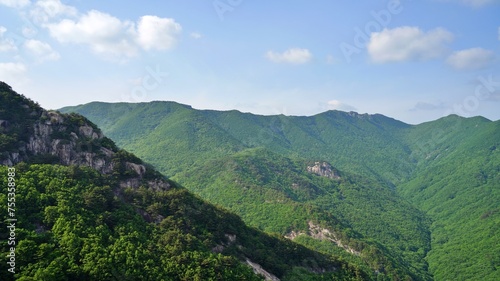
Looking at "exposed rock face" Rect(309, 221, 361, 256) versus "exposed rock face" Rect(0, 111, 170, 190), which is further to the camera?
"exposed rock face" Rect(309, 221, 361, 256)

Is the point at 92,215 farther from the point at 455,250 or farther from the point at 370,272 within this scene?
the point at 455,250

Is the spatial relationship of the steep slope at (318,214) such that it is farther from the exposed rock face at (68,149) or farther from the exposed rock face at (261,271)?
the exposed rock face at (68,149)

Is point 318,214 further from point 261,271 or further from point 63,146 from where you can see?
point 63,146

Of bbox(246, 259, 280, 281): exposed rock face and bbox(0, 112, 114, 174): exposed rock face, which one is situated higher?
bbox(0, 112, 114, 174): exposed rock face

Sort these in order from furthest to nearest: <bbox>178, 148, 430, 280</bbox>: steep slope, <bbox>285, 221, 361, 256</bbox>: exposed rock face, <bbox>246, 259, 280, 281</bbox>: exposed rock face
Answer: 1. <bbox>285, 221, 361, 256</bbox>: exposed rock face
2. <bbox>178, 148, 430, 280</bbox>: steep slope
3. <bbox>246, 259, 280, 281</bbox>: exposed rock face

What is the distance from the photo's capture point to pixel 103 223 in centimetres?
4675

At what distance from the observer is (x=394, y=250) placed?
458 ft

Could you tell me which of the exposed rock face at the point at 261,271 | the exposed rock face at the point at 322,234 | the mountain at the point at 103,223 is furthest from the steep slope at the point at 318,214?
the exposed rock face at the point at 261,271

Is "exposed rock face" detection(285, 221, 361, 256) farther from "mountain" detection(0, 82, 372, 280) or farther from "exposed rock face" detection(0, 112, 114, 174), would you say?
"exposed rock face" detection(0, 112, 114, 174)

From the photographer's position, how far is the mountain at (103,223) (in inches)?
1528

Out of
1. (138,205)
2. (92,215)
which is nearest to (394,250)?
(138,205)

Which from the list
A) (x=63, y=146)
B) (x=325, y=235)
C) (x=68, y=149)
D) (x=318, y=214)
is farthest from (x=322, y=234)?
(x=63, y=146)

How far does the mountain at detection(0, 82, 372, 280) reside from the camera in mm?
38812

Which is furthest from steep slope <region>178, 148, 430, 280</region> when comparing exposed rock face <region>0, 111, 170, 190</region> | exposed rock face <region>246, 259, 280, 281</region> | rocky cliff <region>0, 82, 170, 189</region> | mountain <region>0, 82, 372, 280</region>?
rocky cliff <region>0, 82, 170, 189</region>
